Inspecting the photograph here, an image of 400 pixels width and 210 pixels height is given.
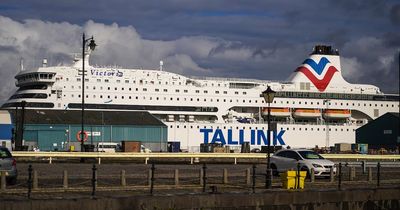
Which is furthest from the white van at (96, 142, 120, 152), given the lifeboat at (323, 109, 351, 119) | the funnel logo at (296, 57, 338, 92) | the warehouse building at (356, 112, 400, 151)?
the funnel logo at (296, 57, 338, 92)

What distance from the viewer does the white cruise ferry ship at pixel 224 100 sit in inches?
3504

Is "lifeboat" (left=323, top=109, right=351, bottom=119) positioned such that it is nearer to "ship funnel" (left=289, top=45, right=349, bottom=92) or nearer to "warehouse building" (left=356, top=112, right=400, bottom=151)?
"ship funnel" (left=289, top=45, right=349, bottom=92)

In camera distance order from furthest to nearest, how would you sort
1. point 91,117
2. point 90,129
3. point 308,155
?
point 91,117 → point 90,129 → point 308,155

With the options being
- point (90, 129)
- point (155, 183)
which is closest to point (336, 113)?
point (90, 129)

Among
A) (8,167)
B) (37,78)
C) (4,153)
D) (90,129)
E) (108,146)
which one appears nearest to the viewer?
(8,167)

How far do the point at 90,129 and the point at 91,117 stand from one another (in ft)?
14.5

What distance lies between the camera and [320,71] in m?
105

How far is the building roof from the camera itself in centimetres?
7419

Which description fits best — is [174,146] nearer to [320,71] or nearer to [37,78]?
[37,78]

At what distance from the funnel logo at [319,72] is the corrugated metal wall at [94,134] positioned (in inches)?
1277

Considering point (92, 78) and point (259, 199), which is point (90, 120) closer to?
point (92, 78)

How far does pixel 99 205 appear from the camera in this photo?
58.8 ft

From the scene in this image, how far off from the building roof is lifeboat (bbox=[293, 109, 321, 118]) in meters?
25.1

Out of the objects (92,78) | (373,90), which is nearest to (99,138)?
(92,78)
